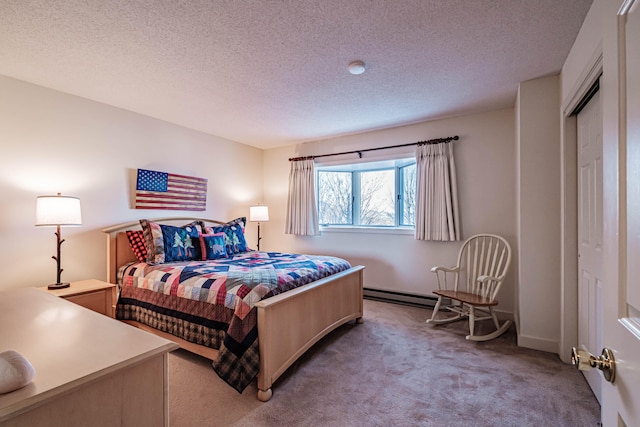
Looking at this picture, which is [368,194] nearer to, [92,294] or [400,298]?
[400,298]

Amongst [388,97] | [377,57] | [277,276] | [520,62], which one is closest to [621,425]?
[277,276]

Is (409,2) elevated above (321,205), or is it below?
above

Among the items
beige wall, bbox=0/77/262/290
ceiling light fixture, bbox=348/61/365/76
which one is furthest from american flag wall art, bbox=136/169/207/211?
ceiling light fixture, bbox=348/61/365/76

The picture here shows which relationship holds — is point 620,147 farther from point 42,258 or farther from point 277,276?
point 42,258

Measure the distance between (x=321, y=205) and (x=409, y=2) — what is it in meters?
3.38

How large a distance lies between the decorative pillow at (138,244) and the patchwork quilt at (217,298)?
14 cm

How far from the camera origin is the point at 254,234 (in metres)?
5.02

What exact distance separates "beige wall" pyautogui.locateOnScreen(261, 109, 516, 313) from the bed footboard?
1.10m

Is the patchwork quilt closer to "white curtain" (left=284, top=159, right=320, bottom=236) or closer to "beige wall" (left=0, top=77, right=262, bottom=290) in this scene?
"beige wall" (left=0, top=77, right=262, bottom=290)

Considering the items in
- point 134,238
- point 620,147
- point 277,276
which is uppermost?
point 620,147

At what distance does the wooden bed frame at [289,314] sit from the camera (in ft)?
6.37

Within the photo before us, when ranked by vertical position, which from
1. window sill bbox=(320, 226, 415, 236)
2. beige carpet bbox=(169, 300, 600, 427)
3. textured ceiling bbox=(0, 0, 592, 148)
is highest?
textured ceiling bbox=(0, 0, 592, 148)

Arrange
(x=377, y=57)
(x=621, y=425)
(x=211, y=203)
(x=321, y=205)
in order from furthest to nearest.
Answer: (x=321, y=205), (x=211, y=203), (x=377, y=57), (x=621, y=425)

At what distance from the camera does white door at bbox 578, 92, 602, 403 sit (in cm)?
181
